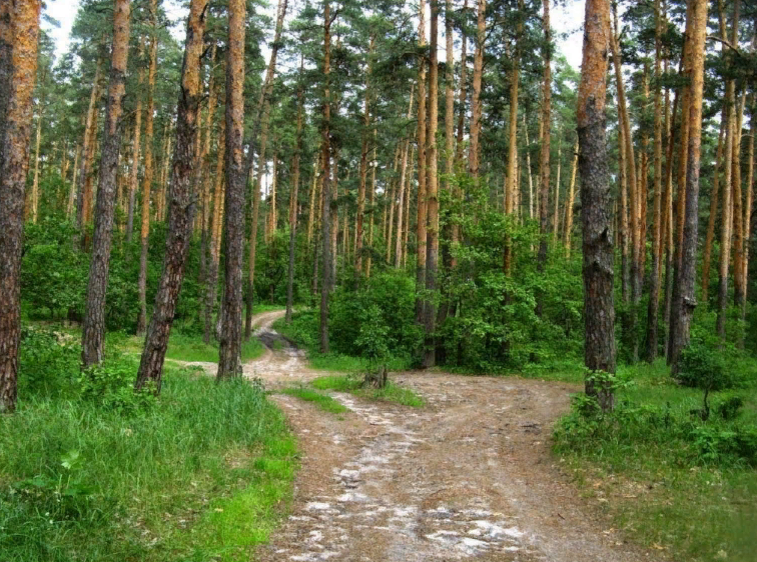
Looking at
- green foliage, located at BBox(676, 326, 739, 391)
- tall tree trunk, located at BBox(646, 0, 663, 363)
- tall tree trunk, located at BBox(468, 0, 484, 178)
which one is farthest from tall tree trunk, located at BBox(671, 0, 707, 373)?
tall tree trunk, located at BBox(468, 0, 484, 178)

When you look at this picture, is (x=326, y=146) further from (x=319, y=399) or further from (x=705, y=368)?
(x=705, y=368)

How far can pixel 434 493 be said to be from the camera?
668 cm

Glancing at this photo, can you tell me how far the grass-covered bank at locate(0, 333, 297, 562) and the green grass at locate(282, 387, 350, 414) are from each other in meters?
2.26

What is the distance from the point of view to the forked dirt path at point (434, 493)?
5082mm

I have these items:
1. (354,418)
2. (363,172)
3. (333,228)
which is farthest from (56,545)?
(333,228)

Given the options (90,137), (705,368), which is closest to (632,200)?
(705,368)

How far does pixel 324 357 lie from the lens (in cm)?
2353

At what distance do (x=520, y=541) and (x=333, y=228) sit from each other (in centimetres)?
3045

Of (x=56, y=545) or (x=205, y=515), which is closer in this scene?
(x=56, y=545)

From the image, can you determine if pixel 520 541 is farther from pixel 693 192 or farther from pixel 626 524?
pixel 693 192

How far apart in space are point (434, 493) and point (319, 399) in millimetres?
6243

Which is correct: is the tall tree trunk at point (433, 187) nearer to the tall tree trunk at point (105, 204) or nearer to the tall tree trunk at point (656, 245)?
the tall tree trunk at point (656, 245)

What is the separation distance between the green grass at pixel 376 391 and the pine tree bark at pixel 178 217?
5404 millimetres

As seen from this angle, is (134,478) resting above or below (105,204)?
below
